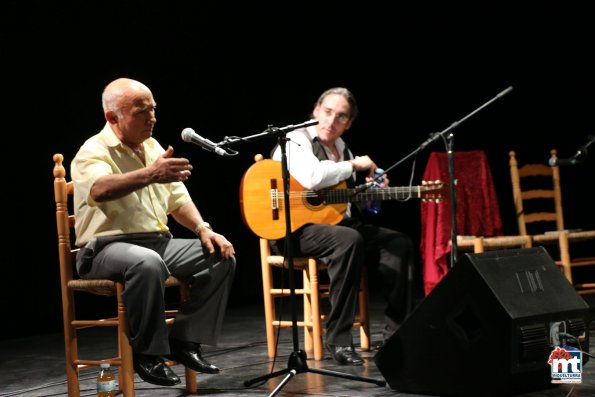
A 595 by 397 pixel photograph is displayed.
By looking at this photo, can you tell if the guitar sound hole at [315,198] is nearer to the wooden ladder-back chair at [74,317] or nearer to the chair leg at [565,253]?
the wooden ladder-back chair at [74,317]

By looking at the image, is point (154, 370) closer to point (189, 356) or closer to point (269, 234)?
point (189, 356)

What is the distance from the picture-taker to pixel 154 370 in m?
2.75

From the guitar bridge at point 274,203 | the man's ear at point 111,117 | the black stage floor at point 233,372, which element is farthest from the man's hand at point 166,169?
the guitar bridge at point 274,203

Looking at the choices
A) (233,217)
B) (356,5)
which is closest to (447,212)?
(233,217)

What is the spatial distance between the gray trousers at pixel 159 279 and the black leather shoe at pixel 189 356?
A: 0.09 ft

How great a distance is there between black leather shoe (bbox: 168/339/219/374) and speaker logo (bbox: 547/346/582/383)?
1.12 metres

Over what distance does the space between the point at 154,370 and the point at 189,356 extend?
176 millimetres

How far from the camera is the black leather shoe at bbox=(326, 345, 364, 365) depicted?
139 inches

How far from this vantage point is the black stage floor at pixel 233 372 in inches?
115

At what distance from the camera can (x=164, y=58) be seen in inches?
208

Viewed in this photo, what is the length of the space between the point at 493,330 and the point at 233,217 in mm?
3539

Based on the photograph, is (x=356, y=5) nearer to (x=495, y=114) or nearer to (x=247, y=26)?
(x=247, y=26)

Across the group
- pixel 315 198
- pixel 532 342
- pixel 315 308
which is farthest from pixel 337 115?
pixel 532 342

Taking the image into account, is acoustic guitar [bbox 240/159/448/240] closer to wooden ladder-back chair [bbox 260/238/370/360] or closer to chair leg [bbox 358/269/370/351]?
wooden ladder-back chair [bbox 260/238/370/360]
